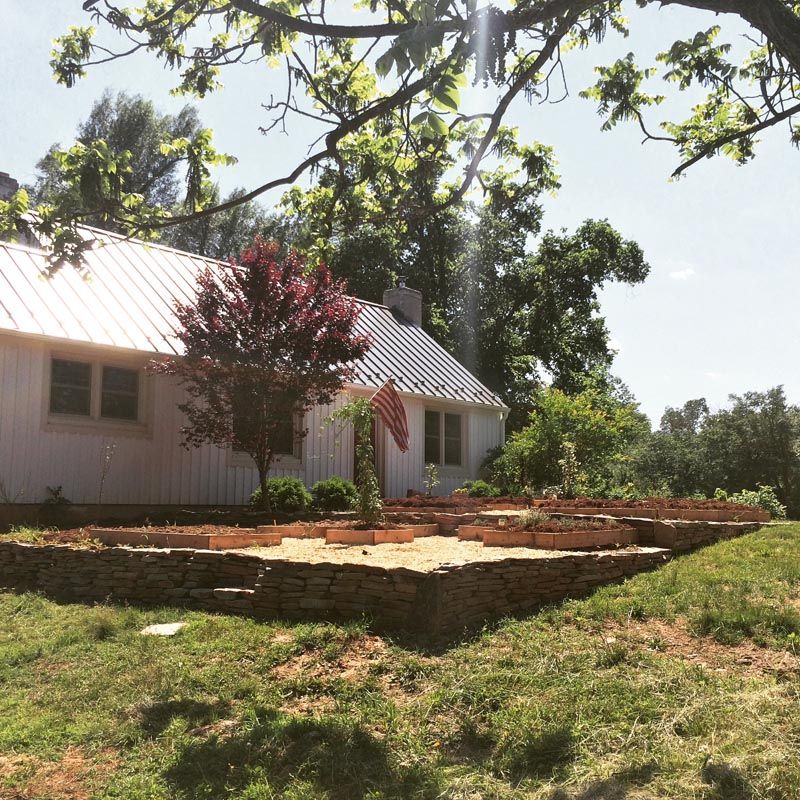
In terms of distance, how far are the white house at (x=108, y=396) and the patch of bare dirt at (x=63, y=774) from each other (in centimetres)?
724

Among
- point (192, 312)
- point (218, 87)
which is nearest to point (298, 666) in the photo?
point (218, 87)

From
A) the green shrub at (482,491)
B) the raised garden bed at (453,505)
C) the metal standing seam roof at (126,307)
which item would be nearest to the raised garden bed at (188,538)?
the metal standing seam roof at (126,307)

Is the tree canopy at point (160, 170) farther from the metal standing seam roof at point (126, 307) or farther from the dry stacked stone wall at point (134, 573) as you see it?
the dry stacked stone wall at point (134, 573)

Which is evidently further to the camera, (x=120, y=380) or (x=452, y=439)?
(x=452, y=439)

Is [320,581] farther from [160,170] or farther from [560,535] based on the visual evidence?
[160,170]

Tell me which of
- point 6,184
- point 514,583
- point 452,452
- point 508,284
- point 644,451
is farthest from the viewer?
point 508,284

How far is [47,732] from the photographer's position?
14.7 ft

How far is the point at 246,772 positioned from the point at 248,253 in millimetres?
9649

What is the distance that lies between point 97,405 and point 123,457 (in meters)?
0.97

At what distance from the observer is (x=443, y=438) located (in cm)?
1838

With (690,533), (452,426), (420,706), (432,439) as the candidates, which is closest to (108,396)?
(432,439)

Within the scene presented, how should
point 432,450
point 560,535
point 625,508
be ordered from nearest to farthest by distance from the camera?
point 560,535 → point 625,508 → point 432,450

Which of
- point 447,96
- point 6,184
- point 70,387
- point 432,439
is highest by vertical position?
point 6,184

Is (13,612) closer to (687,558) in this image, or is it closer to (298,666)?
(298,666)
